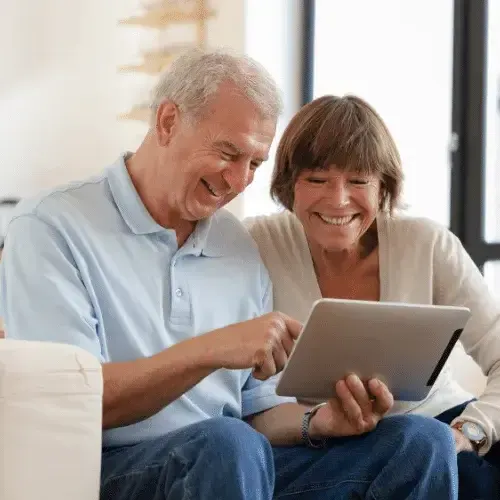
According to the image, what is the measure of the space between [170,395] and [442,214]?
8.19 feet

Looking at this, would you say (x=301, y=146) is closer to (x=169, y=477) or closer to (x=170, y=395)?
(x=170, y=395)

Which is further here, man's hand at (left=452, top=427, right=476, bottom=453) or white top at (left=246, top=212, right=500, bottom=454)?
white top at (left=246, top=212, right=500, bottom=454)

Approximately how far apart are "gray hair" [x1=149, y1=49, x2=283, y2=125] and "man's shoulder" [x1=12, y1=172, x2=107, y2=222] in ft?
0.66

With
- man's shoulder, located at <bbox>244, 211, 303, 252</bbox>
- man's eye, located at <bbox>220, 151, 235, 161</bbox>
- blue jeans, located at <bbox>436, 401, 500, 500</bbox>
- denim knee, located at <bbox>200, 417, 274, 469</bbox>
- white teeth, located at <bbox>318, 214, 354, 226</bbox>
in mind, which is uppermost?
man's eye, located at <bbox>220, 151, 235, 161</bbox>

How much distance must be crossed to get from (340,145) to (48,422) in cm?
95

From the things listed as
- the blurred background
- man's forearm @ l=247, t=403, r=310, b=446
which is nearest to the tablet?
man's forearm @ l=247, t=403, r=310, b=446

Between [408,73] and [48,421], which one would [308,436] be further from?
[408,73]

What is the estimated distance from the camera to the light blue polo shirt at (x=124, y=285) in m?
1.62

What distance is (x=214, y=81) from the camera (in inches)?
71.1

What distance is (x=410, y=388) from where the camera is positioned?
1.77 metres

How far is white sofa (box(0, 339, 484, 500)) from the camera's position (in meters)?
1.22

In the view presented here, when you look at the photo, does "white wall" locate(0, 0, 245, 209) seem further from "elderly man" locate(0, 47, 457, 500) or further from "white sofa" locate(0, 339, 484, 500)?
"white sofa" locate(0, 339, 484, 500)

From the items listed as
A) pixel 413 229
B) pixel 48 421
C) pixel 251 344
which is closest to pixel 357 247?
pixel 413 229

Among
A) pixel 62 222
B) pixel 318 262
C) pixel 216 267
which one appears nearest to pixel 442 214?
pixel 318 262
